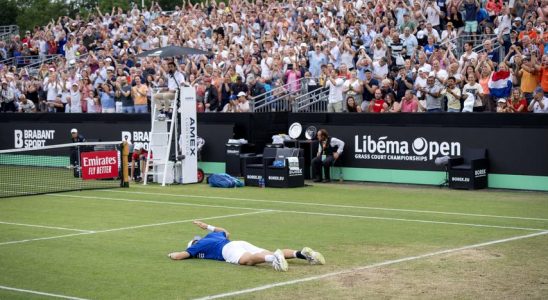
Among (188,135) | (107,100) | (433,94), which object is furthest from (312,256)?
(107,100)

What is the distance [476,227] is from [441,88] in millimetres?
9584

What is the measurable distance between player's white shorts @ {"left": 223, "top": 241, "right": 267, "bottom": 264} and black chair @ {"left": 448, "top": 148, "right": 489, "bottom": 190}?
11.9 m

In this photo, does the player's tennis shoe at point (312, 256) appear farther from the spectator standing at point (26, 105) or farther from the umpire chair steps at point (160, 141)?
the spectator standing at point (26, 105)

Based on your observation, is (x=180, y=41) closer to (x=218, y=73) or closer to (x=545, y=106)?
(x=218, y=73)

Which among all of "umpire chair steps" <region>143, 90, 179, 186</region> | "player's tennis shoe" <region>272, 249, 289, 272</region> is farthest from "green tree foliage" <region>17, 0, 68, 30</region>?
"player's tennis shoe" <region>272, 249, 289, 272</region>

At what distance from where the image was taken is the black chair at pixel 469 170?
81.6 ft

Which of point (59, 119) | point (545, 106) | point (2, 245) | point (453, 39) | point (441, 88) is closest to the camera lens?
point (2, 245)

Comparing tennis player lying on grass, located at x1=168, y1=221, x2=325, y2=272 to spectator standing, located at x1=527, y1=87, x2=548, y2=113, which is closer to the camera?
tennis player lying on grass, located at x1=168, y1=221, x2=325, y2=272

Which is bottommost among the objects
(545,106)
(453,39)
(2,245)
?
(2,245)

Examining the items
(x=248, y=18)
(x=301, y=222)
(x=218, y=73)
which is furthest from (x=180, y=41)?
(x=301, y=222)

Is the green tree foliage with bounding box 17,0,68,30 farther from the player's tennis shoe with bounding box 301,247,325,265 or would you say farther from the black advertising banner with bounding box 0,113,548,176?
the player's tennis shoe with bounding box 301,247,325,265

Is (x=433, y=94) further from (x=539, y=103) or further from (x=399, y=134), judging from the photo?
(x=539, y=103)

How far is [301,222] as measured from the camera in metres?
19.3

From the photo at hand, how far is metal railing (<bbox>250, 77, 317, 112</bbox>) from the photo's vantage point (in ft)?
104
